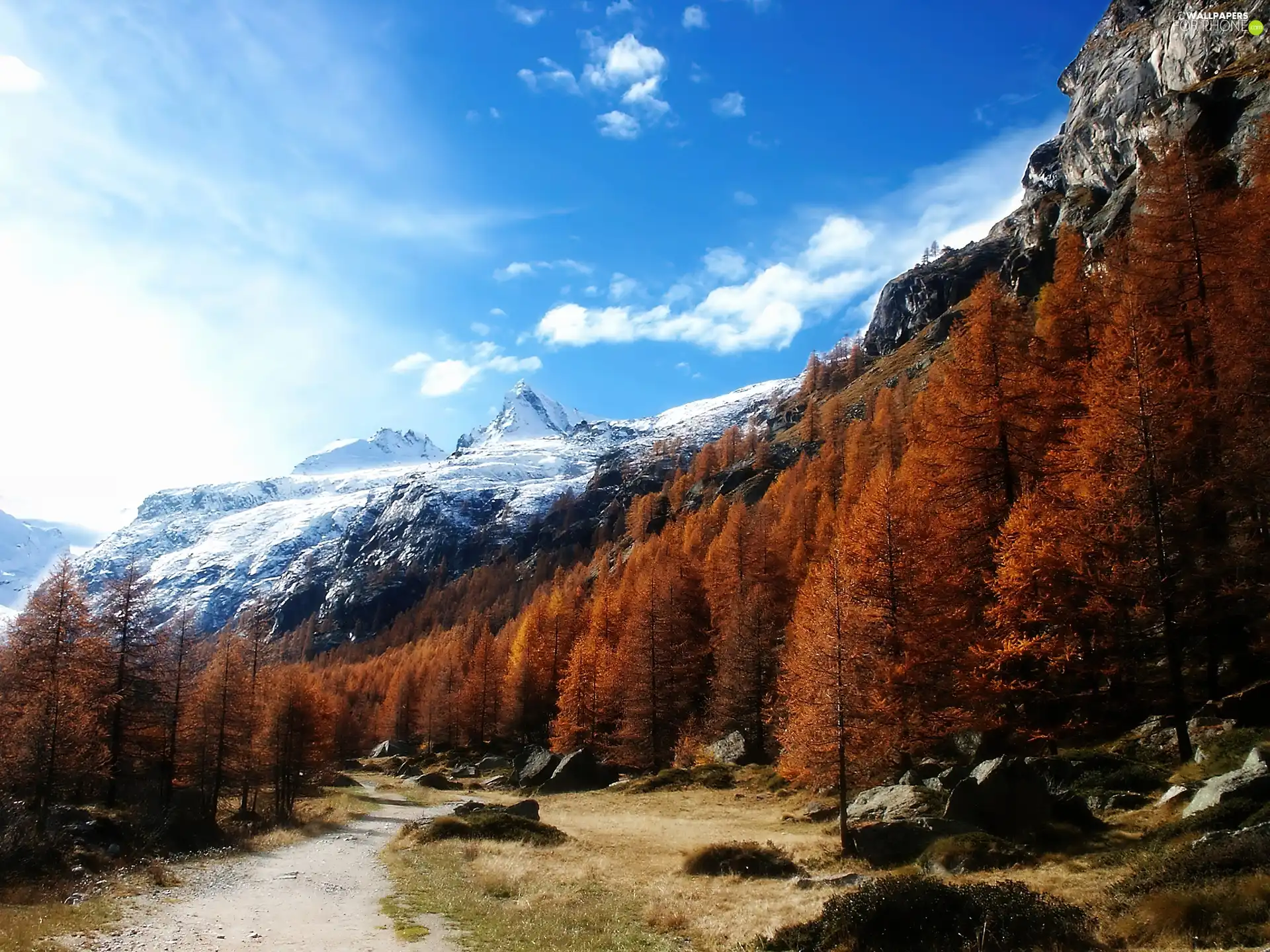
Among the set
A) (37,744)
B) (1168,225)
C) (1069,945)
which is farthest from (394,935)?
(1168,225)

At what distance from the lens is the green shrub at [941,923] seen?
36.9ft

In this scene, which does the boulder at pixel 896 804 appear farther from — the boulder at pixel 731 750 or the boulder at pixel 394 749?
the boulder at pixel 394 749

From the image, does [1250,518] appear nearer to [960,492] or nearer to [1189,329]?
[1189,329]

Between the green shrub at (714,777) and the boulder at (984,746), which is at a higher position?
the boulder at (984,746)

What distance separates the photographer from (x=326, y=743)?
184 feet

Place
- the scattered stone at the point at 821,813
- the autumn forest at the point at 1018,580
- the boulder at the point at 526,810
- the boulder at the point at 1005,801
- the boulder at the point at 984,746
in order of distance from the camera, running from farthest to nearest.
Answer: the boulder at the point at 526,810 < the scattered stone at the point at 821,813 < the boulder at the point at 984,746 < the autumn forest at the point at 1018,580 < the boulder at the point at 1005,801

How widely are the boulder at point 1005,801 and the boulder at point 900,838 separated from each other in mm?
517

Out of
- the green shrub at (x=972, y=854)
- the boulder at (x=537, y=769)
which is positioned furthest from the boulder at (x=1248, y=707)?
the boulder at (x=537, y=769)

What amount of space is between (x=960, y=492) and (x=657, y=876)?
2038cm

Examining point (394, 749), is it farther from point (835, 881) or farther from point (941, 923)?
point (941, 923)

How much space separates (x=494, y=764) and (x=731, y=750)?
31957 millimetres

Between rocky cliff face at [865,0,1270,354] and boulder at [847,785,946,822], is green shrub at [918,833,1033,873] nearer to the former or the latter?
boulder at [847,785,946,822]

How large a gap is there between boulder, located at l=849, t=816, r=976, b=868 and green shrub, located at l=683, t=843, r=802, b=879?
85.2 inches

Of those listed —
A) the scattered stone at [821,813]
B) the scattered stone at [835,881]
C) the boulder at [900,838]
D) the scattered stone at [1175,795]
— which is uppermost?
the scattered stone at [1175,795]
